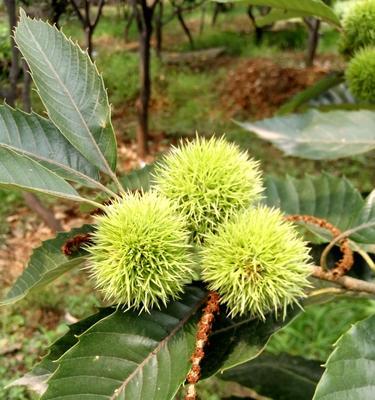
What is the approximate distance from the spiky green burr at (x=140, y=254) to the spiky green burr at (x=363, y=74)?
84 cm

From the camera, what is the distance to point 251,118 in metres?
5.16

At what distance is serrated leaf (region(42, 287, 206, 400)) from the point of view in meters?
0.61

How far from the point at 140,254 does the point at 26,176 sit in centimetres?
16

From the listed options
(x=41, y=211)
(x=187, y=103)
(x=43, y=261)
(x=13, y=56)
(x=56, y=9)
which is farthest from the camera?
(x=187, y=103)

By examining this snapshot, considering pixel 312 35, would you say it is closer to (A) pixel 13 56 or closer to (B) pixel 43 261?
(A) pixel 13 56

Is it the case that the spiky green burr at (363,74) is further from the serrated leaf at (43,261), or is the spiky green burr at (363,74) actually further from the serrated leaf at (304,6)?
the serrated leaf at (43,261)

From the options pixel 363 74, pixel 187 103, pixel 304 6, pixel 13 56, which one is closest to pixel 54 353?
pixel 304 6

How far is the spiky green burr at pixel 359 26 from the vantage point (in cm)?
133

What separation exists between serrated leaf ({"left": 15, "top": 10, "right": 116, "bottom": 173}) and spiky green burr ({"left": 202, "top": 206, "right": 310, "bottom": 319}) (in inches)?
8.2

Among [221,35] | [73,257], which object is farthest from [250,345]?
[221,35]

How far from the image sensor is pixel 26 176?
2.12ft

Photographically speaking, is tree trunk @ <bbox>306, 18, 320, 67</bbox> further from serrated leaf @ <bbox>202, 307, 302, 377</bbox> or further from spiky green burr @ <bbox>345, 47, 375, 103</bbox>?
serrated leaf @ <bbox>202, 307, 302, 377</bbox>

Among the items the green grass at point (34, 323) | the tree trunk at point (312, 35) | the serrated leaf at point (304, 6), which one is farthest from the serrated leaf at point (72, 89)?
the tree trunk at point (312, 35)

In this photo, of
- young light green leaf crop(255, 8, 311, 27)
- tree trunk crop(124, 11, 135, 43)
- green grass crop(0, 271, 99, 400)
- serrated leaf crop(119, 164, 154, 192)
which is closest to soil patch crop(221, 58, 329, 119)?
tree trunk crop(124, 11, 135, 43)
